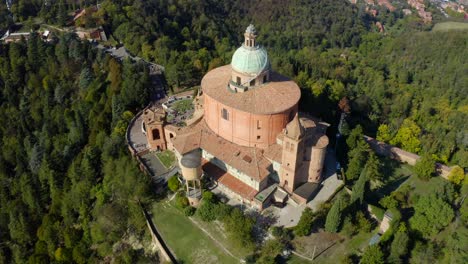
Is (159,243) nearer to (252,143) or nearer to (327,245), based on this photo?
(252,143)

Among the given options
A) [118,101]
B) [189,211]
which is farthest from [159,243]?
[118,101]

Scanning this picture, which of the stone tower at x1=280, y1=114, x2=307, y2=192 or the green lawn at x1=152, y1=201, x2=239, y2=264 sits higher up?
the stone tower at x1=280, y1=114, x2=307, y2=192

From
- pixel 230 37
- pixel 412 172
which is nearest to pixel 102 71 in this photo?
pixel 230 37

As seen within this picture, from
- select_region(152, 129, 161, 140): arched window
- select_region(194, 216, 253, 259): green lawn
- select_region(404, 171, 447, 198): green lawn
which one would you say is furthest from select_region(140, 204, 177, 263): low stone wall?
select_region(404, 171, 447, 198): green lawn

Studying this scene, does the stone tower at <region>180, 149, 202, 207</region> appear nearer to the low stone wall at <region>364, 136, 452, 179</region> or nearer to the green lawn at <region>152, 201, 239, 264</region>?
the green lawn at <region>152, 201, 239, 264</region>

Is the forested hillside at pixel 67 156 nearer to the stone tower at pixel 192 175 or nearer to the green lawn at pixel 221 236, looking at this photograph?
the stone tower at pixel 192 175

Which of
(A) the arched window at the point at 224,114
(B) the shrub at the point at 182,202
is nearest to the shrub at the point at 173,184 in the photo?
(B) the shrub at the point at 182,202

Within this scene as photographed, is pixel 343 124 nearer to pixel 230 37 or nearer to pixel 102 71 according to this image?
pixel 102 71
